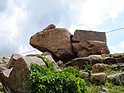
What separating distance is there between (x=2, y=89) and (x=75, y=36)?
9400 millimetres

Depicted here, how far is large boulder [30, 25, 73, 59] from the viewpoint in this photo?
71.3 ft

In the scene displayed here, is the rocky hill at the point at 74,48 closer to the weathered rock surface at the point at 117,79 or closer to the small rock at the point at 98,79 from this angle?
the weathered rock surface at the point at 117,79

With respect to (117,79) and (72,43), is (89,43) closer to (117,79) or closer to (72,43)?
(72,43)

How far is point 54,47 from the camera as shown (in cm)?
2198

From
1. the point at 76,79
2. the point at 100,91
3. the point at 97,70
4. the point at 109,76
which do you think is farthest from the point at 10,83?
the point at 97,70

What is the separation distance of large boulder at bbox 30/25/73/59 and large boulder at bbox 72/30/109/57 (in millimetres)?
491

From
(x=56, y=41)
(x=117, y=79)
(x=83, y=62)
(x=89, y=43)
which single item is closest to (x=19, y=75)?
(x=117, y=79)

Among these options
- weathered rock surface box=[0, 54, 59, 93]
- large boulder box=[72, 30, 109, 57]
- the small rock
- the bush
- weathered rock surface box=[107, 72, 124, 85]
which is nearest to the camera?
the bush

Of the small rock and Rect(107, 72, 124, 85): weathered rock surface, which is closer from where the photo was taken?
the small rock

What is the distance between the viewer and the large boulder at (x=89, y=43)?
21.4 meters

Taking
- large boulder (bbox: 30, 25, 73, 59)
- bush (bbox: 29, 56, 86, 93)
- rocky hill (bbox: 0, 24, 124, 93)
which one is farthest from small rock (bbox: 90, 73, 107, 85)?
large boulder (bbox: 30, 25, 73, 59)

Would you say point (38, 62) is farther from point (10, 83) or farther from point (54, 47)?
point (54, 47)

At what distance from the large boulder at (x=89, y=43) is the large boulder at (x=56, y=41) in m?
0.49

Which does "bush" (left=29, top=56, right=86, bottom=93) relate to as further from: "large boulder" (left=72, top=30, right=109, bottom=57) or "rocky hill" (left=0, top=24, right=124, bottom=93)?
"large boulder" (left=72, top=30, right=109, bottom=57)
